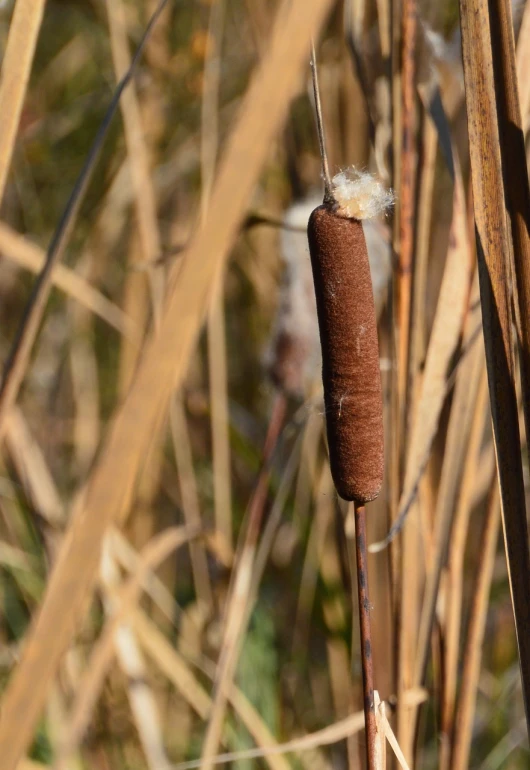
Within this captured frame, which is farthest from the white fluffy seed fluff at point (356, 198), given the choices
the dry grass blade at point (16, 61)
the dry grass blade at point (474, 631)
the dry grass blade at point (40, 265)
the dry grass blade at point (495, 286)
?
the dry grass blade at point (40, 265)

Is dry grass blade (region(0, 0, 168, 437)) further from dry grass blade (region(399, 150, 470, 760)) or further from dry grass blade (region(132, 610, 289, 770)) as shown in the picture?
dry grass blade (region(132, 610, 289, 770))

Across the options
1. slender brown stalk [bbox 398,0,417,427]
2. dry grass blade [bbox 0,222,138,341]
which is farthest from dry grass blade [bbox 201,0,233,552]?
slender brown stalk [bbox 398,0,417,427]

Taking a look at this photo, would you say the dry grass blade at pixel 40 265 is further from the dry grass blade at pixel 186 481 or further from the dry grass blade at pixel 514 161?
the dry grass blade at pixel 514 161

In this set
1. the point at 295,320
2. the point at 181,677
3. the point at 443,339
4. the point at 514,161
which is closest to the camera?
the point at 514,161

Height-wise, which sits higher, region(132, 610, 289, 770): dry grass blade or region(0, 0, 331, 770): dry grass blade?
region(0, 0, 331, 770): dry grass blade

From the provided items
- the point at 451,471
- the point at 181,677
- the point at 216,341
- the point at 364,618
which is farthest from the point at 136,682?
the point at 364,618

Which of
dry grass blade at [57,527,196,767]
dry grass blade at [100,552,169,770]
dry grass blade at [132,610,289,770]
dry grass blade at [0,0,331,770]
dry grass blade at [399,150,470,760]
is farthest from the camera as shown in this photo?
dry grass blade at [100,552,169,770]

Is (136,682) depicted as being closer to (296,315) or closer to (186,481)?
(186,481)
